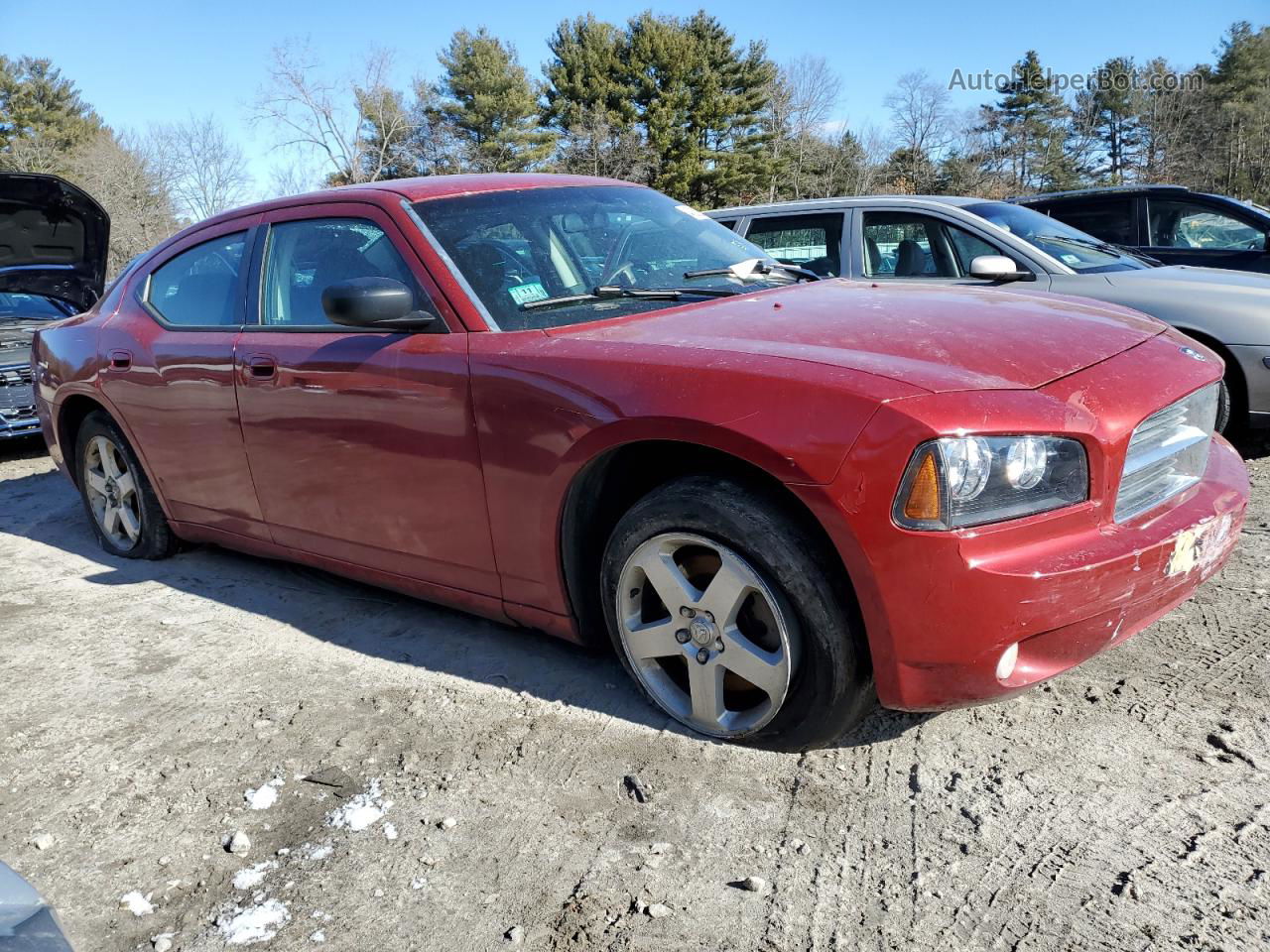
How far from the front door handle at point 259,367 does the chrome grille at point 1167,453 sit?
278cm

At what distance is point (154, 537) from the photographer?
4.62 m

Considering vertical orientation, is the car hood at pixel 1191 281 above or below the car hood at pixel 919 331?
below

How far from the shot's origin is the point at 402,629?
364 cm

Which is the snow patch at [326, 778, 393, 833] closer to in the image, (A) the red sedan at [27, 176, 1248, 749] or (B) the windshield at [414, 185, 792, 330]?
(A) the red sedan at [27, 176, 1248, 749]

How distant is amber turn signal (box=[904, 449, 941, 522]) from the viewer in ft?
6.86

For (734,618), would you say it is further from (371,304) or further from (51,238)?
(51,238)

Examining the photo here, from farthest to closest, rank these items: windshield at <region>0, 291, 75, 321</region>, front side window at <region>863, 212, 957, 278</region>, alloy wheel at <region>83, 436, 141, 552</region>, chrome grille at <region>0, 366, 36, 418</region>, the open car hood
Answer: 1. windshield at <region>0, 291, 75, 321</region>
2. chrome grille at <region>0, 366, 36, 418</region>
3. the open car hood
4. front side window at <region>863, 212, 957, 278</region>
5. alloy wheel at <region>83, 436, 141, 552</region>

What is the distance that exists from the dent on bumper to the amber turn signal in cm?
6

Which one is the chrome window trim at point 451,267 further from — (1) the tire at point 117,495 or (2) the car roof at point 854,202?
(2) the car roof at point 854,202

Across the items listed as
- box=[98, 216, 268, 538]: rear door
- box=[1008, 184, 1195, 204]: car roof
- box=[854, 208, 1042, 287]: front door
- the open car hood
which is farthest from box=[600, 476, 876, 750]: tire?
the open car hood

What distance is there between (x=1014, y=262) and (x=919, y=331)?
11.7ft

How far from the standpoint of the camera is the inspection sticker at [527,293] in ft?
9.98

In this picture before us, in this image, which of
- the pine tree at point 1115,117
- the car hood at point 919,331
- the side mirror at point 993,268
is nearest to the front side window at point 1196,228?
the side mirror at point 993,268

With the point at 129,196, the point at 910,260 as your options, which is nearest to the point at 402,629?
the point at 910,260
